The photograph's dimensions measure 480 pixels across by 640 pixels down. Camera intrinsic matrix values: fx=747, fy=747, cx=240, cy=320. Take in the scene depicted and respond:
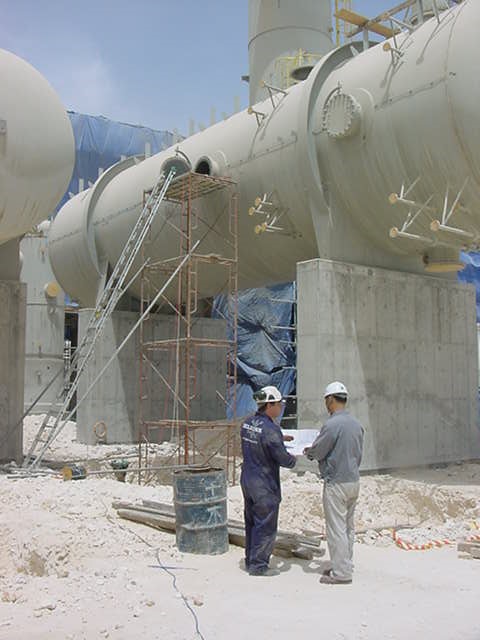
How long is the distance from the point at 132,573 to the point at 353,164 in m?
9.03

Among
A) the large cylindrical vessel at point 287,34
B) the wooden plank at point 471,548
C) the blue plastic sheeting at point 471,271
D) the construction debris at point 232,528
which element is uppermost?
the large cylindrical vessel at point 287,34

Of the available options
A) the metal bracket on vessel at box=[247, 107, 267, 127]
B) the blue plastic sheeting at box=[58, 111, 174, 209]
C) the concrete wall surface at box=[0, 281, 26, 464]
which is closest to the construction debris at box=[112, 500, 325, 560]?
the concrete wall surface at box=[0, 281, 26, 464]

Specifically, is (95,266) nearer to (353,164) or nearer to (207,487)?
(353,164)

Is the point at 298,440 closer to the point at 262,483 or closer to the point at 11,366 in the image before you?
the point at 262,483

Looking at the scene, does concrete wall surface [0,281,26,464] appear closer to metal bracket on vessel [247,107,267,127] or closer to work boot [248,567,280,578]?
metal bracket on vessel [247,107,267,127]

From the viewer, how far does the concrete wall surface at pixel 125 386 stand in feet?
70.6

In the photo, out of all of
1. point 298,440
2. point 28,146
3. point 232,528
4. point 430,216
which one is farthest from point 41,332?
point 298,440

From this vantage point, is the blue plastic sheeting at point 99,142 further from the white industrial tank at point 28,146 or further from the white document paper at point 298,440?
the white document paper at point 298,440

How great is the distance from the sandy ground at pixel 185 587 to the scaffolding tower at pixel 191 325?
4660mm

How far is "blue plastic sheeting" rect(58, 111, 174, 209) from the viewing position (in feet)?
154

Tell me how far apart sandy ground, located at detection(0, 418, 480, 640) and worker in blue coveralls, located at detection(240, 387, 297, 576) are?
22 cm

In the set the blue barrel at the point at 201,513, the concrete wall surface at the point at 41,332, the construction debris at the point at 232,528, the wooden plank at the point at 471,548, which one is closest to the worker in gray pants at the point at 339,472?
the construction debris at the point at 232,528

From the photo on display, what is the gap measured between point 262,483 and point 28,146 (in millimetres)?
7577

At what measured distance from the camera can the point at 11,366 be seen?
15484 millimetres
